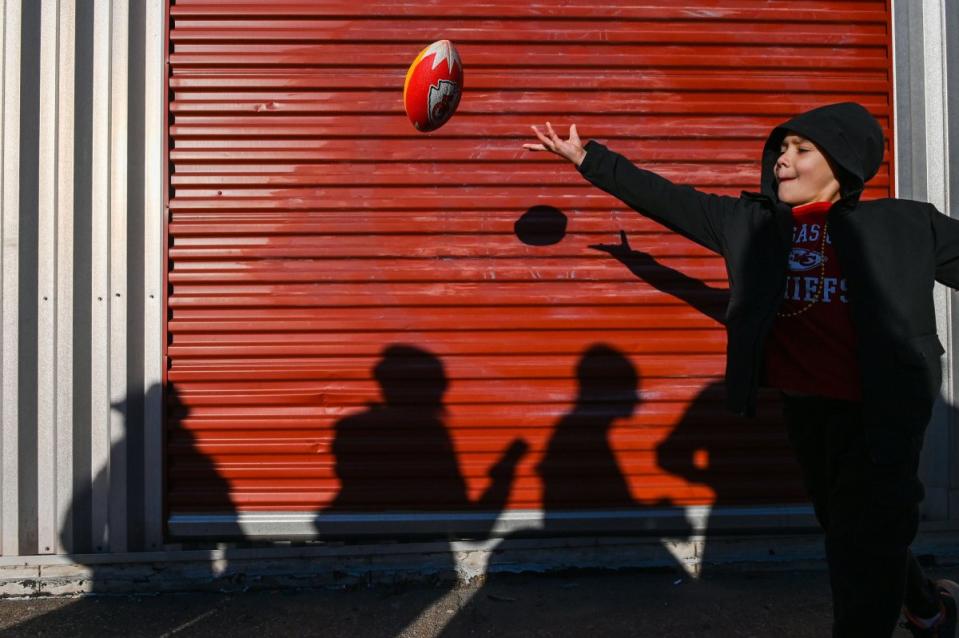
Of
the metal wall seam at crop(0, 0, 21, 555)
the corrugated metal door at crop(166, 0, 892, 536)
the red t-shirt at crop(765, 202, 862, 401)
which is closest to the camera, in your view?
the red t-shirt at crop(765, 202, 862, 401)

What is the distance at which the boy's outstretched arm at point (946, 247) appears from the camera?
2.53 meters

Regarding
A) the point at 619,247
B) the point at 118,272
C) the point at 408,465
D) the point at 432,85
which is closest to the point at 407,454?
the point at 408,465

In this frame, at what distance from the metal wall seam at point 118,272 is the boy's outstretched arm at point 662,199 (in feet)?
8.74

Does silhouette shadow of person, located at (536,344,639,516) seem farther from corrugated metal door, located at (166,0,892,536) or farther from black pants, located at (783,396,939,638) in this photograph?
black pants, located at (783,396,939,638)

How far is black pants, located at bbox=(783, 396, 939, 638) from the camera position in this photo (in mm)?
2389

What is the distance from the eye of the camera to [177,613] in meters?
3.71

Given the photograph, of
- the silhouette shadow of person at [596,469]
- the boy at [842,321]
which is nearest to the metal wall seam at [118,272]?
the silhouette shadow of person at [596,469]

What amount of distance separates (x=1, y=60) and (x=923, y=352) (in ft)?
15.5

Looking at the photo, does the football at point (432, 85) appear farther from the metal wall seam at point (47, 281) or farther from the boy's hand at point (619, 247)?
the metal wall seam at point (47, 281)

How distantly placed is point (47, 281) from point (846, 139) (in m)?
4.03

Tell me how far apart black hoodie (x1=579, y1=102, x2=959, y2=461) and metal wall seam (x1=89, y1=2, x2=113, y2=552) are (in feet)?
9.11

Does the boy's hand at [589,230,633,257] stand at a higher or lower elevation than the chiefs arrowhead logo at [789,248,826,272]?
higher

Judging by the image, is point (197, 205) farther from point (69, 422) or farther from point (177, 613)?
point (177, 613)

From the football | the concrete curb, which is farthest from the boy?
the concrete curb
